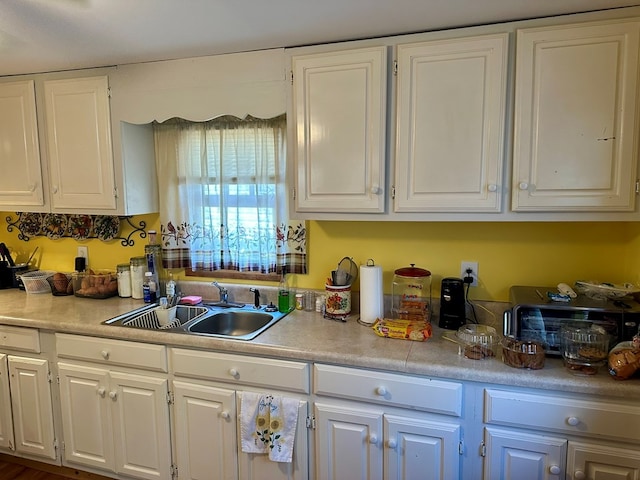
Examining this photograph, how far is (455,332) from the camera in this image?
1.93 meters

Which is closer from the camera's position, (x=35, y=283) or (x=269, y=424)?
(x=269, y=424)

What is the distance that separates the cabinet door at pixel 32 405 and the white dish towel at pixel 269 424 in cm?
114

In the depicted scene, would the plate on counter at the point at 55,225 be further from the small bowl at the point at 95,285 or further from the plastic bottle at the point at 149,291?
the plastic bottle at the point at 149,291

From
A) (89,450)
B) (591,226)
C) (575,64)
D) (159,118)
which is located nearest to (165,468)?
(89,450)

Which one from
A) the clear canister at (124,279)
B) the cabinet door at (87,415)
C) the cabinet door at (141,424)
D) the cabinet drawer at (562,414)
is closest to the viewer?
the cabinet drawer at (562,414)

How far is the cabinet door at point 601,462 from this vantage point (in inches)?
56.7

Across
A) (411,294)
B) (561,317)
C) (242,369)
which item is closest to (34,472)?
(242,369)

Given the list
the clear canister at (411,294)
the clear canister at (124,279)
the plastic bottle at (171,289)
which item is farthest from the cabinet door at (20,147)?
the clear canister at (411,294)

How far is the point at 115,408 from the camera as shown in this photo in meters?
2.08

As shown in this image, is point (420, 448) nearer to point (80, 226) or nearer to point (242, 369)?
point (242, 369)

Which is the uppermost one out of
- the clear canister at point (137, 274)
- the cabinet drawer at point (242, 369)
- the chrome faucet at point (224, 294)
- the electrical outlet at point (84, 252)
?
the electrical outlet at point (84, 252)

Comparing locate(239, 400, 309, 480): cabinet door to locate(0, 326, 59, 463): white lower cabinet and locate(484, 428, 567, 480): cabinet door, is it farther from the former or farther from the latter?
locate(0, 326, 59, 463): white lower cabinet

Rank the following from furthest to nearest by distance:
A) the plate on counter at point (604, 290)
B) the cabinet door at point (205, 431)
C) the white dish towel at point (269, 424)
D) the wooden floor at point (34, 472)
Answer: the wooden floor at point (34, 472)
the cabinet door at point (205, 431)
the white dish towel at point (269, 424)
the plate on counter at point (604, 290)

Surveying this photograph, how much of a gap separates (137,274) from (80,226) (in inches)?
24.6
